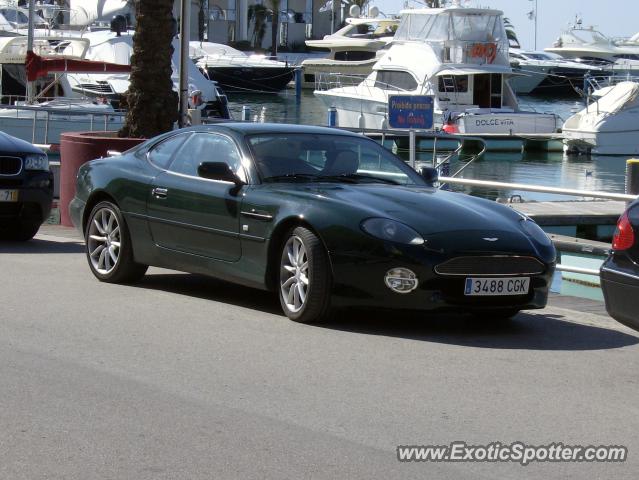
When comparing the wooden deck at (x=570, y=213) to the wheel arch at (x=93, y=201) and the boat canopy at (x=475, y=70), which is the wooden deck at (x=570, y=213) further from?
the boat canopy at (x=475, y=70)

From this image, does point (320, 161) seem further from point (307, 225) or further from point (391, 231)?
point (391, 231)

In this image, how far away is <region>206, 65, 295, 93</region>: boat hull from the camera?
8723 centimetres

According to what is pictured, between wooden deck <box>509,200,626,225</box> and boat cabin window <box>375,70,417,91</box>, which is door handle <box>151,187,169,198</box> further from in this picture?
boat cabin window <box>375,70,417,91</box>

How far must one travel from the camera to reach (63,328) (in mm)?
8492

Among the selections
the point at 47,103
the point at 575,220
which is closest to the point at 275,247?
the point at 575,220

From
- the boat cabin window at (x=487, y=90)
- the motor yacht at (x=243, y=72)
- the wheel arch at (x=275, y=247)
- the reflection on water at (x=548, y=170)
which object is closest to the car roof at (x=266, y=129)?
the wheel arch at (x=275, y=247)

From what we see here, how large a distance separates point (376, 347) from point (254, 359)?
890 millimetres

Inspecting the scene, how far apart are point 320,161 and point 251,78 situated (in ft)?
260

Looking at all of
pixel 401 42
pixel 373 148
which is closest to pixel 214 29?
pixel 401 42

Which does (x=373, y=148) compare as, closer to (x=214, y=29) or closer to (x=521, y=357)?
(x=521, y=357)

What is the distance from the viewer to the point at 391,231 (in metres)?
8.49

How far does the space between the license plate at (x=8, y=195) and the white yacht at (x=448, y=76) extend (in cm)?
3666

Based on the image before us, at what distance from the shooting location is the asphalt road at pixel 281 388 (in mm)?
5508

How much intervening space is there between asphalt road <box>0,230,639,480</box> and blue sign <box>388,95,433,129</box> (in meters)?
5.28
